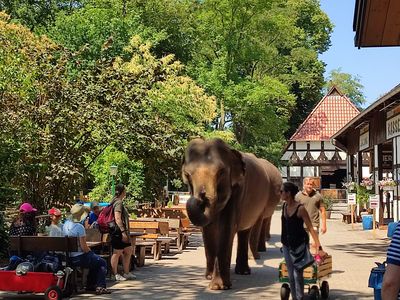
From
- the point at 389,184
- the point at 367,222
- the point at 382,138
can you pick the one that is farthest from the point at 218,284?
the point at 367,222

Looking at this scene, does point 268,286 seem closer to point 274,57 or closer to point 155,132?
point 155,132

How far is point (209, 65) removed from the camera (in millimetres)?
44750

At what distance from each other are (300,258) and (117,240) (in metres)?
4.47

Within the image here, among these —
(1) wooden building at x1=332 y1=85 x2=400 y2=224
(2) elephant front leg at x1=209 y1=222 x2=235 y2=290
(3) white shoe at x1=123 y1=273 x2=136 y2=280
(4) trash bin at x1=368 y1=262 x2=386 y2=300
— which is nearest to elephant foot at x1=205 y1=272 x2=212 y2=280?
(2) elephant front leg at x1=209 y1=222 x2=235 y2=290

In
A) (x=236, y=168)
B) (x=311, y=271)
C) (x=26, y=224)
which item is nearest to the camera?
(x=311, y=271)

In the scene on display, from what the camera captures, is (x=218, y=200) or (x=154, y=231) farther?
(x=154, y=231)

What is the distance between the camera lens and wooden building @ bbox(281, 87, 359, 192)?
56.8 metres

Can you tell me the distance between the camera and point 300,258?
29.9 feet

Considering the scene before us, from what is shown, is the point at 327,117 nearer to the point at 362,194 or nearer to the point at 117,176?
the point at 362,194

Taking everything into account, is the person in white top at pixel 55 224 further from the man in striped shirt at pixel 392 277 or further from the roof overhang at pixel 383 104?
the roof overhang at pixel 383 104

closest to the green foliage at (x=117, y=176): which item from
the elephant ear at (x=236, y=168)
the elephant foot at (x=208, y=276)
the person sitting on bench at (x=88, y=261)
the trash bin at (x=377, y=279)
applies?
the elephant foot at (x=208, y=276)

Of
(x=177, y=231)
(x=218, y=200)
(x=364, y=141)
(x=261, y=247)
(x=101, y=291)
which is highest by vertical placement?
(x=364, y=141)

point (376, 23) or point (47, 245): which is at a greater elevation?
point (376, 23)

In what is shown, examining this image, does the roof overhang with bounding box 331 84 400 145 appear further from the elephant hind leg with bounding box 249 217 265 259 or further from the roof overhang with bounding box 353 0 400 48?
the roof overhang with bounding box 353 0 400 48
